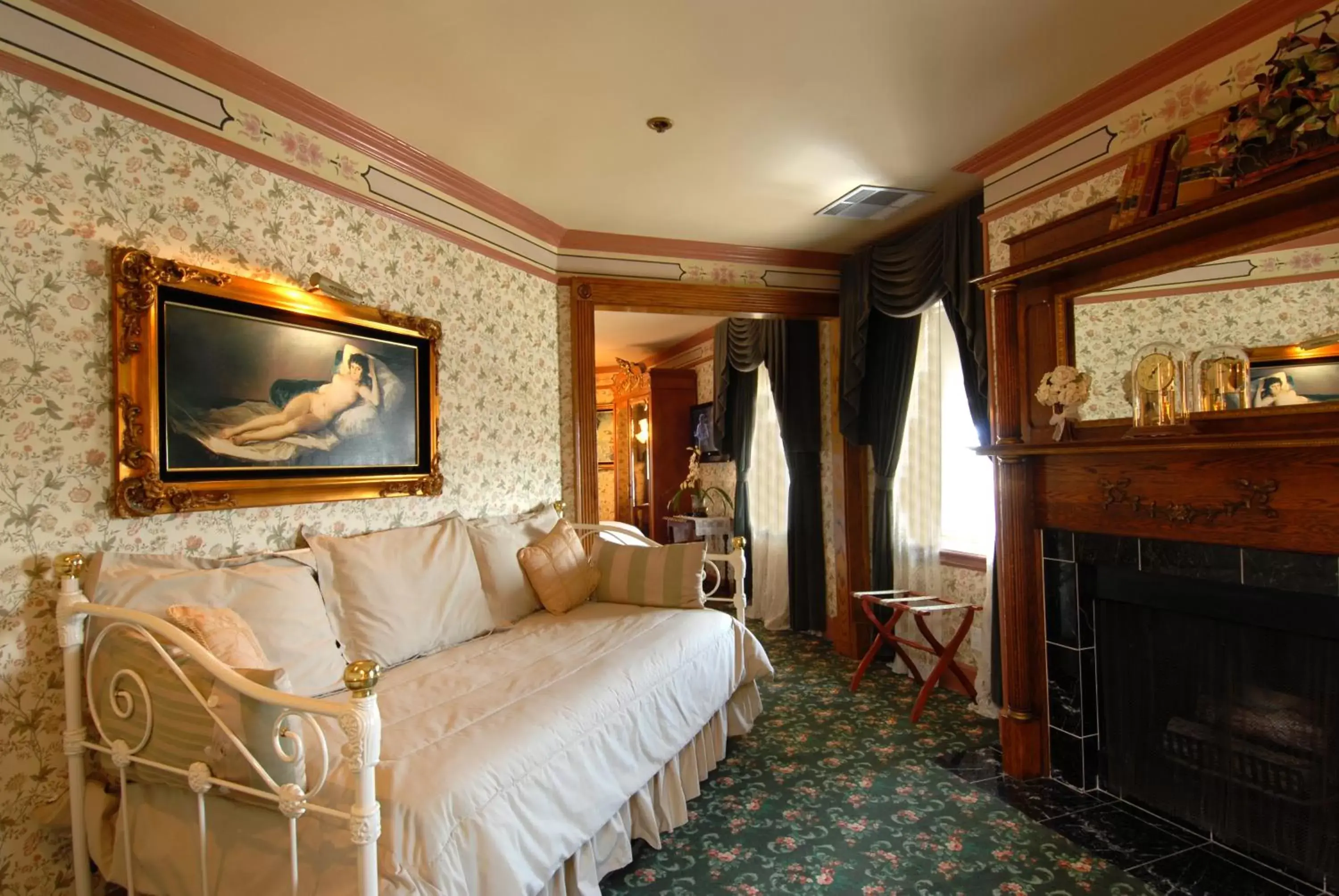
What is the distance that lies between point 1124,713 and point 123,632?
313 centimetres

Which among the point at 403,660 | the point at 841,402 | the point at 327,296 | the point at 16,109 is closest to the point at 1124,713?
the point at 841,402

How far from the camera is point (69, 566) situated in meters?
1.65

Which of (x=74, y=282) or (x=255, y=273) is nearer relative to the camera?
(x=74, y=282)

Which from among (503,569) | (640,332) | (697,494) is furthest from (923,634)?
(640,332)

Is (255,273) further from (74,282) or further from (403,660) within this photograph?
(403,660)

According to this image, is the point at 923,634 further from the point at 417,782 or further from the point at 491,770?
the point at 417,782

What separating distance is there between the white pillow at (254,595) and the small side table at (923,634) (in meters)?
2.53

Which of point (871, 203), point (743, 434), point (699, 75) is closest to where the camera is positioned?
point (699, 75)

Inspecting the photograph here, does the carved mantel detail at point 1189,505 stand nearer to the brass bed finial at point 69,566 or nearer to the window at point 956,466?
the window at point 956,466

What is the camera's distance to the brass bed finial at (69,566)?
1647 mm

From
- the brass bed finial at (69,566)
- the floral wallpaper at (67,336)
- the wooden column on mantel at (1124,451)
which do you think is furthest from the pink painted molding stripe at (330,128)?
the wooden column on mantel at (1124,451)

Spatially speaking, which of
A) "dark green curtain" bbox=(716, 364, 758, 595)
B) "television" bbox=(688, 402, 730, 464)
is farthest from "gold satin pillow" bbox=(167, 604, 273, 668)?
"television" bbox=(688, 402, 730, 464)

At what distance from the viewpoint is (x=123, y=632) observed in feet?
5.23

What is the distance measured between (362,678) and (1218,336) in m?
2.51
